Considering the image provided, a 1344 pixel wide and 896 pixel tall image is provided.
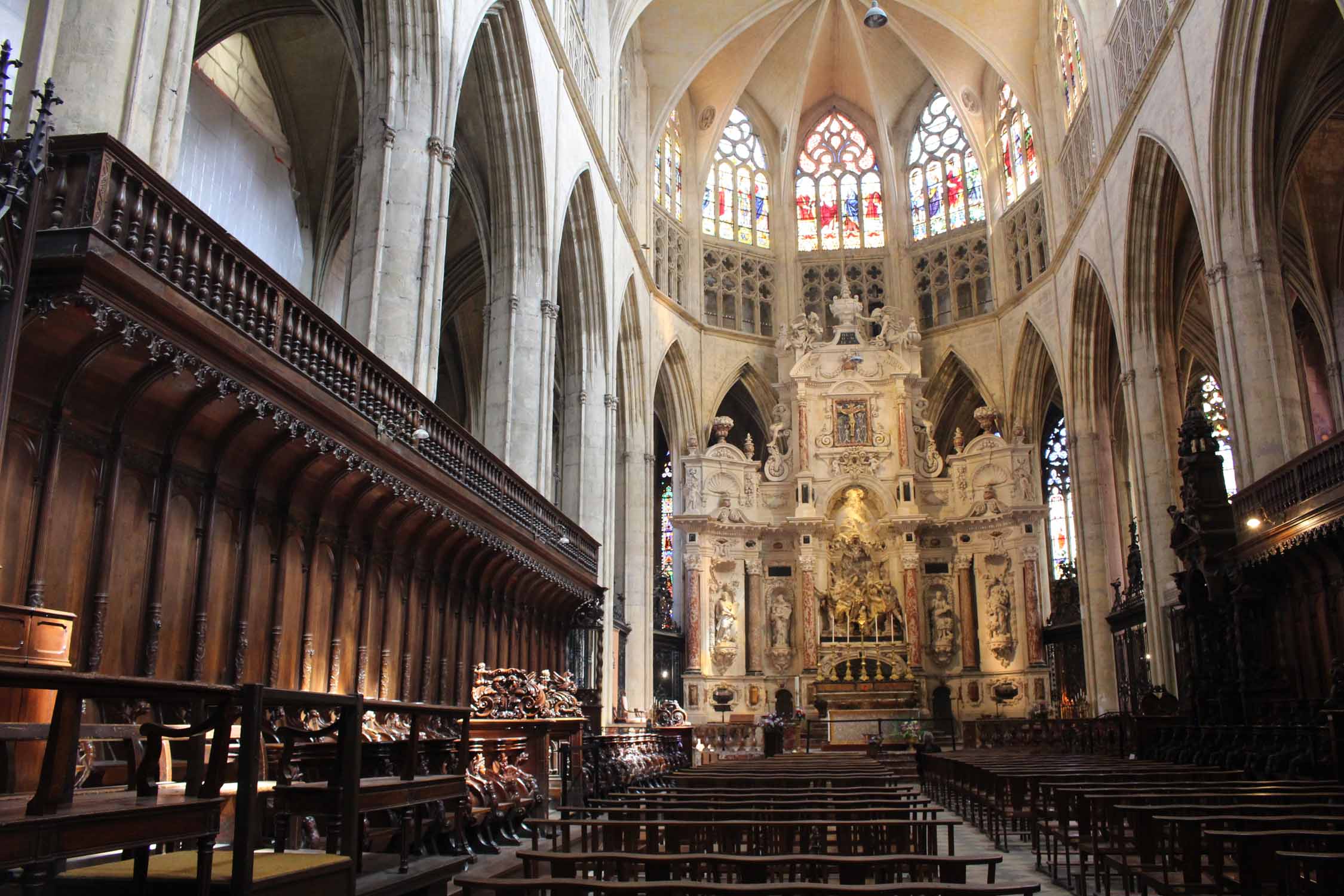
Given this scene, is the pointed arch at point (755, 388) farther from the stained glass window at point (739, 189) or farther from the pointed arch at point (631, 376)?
the pointed arch at point (631, 376)

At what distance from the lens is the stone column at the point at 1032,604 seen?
27156 millimetres

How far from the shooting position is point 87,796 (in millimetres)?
3346

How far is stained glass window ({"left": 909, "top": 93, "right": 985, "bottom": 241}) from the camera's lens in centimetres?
3142

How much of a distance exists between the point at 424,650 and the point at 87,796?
8.40 metres

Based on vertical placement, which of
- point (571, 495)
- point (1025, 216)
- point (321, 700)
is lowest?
point (321, 700)

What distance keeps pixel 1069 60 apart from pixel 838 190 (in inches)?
369

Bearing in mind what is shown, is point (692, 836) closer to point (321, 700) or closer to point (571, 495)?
point (321, 700)

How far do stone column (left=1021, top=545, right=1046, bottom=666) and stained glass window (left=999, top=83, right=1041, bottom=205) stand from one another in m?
9.66


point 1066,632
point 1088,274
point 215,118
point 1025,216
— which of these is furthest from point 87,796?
point 1025,216

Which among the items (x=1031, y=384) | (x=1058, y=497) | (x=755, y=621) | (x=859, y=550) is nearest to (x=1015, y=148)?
(x=1031, y=384)

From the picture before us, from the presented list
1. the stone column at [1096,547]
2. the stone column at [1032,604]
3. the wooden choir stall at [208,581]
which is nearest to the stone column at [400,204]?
the wooden choir stall at [208,581]

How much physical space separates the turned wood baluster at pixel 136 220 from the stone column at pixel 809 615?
23523 mm

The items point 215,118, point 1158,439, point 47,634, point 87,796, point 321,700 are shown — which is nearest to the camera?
point 87,796

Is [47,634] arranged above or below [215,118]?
below
